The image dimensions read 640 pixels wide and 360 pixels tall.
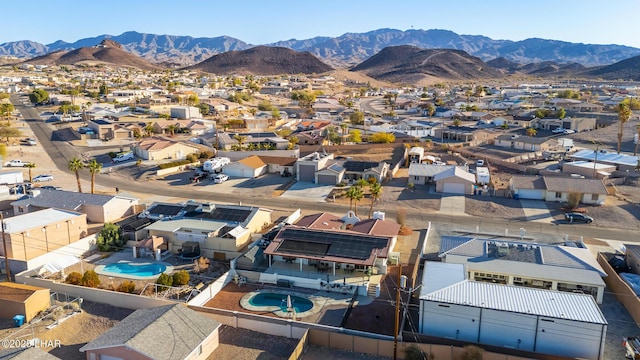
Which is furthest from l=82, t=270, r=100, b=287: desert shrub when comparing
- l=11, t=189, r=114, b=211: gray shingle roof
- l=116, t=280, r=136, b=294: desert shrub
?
l=11, t=189, r=114, b=211: gray shingle roof

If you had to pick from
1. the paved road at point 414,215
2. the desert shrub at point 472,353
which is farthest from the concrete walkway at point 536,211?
the desert shrub at point 472,353

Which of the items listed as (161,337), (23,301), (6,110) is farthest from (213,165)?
(6,110)

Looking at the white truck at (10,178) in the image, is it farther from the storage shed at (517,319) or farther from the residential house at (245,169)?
the storage shed at (517,319)

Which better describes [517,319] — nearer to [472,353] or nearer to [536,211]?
[472,353]

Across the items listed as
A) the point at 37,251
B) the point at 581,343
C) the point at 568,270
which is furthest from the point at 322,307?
the point at 37,251

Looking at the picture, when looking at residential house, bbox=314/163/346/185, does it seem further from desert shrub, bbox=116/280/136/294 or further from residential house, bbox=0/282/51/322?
residential house, bbox=0/282/51/322

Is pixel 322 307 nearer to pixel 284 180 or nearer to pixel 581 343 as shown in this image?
pixel 581 343
